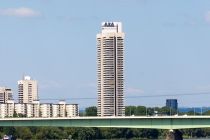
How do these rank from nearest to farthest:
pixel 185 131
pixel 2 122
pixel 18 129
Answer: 1. pixel 2 122
2. pixel 18 129
3. pixel 185 131

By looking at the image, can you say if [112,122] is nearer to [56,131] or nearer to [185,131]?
[56,131]

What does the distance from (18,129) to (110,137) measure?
2006 cm

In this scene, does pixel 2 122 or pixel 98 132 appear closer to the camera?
pixel 2 122

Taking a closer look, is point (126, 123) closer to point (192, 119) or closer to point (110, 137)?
point (192, 119)

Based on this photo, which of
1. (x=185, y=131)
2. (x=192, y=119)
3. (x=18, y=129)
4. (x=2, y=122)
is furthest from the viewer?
(x=185, y=131)

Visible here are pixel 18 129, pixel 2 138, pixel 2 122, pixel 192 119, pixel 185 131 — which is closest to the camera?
pixel 192 119

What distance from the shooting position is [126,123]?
12288cm

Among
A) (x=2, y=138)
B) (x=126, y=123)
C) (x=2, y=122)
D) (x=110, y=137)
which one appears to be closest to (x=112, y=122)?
(x=126, y=123)

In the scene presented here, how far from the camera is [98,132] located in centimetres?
18888

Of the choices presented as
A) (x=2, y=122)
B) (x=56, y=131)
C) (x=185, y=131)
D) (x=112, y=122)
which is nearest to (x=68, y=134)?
(x=56, y=131)

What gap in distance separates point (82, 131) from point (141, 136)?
48.7 ft

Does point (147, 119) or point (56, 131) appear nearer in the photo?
point (147, 119)

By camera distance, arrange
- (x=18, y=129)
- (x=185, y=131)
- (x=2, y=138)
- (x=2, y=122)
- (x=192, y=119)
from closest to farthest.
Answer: (x=192, y=119)
(x=2, y=122)
(x=2, y=138)
(x=18, y=129)
(x=185, y=131)

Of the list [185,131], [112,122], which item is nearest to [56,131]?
[185,131]
